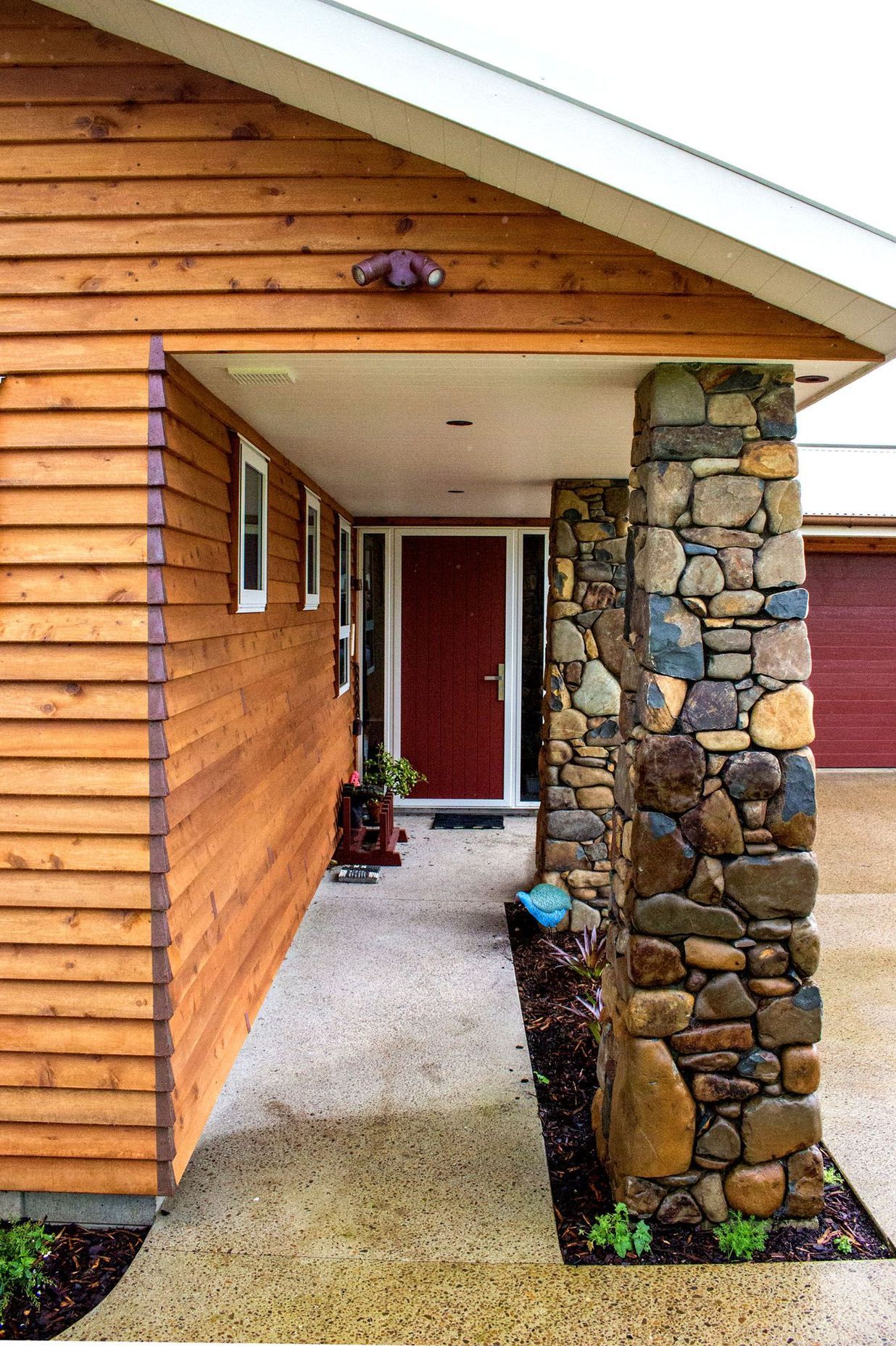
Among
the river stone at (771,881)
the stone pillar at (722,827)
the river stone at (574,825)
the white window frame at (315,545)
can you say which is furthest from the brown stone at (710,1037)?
the white window frame at (315,545)

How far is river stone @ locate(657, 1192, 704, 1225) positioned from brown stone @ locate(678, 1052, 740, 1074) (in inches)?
14.5

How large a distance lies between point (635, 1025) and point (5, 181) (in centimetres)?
301

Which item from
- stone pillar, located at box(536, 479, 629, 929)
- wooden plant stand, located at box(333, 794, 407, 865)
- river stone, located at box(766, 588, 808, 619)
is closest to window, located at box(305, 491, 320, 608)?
stone pillar, located at box(536, 479, 629, 929)

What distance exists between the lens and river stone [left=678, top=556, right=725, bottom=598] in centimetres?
252

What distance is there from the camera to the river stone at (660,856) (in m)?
2.52

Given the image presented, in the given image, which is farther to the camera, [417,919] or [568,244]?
[417,919]

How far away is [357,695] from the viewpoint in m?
7.22

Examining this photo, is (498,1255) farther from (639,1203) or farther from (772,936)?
(772,936)

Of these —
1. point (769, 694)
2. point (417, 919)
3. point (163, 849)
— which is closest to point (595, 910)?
point (417, 919)

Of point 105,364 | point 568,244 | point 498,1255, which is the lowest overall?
point 498,1255

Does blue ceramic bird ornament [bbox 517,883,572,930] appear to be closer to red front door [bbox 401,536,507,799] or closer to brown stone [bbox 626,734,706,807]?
brown stone [bbox 626,734,706,807]

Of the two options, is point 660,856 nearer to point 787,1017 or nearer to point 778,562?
point 787,1017

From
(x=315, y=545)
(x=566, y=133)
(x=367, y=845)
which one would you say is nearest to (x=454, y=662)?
(x=367, y=845)

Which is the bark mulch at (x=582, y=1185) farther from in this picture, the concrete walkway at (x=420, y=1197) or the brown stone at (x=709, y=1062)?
the brown stone at (x=709, y=1062)
